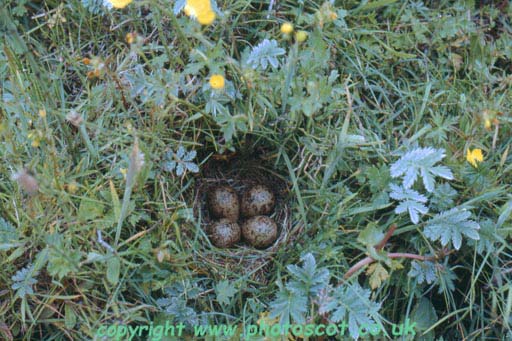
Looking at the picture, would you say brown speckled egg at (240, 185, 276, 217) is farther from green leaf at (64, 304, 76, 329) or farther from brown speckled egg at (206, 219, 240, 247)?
green leaf at (64, 304, 76, 329)

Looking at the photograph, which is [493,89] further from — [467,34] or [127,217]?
[127,217]

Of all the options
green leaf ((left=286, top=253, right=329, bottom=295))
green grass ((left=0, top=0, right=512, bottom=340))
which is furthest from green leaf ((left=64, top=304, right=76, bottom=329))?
green leaf ((left=286, top=253, right=329, bottom=295))

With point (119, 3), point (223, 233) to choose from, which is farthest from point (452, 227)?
point (119, 3)

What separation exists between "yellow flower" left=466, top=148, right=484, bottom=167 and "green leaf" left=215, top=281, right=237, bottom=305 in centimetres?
113

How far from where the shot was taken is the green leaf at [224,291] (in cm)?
236

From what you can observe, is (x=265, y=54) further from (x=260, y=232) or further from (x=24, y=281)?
(x=24, y=281)

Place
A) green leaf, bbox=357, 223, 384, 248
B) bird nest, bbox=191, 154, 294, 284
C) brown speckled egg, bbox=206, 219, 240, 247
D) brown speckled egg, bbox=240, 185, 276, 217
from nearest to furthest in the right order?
1. green leaf, bbox=357, 223, 384, 248
2. bird nest, bbox=191, 154, 294, 284
3. brown speckled egg, bbox=206, 219, 240, 247
4. brown speckled egg, bbox=240, 185, 276, 217

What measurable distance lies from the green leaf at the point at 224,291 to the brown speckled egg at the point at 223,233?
0.35 metres

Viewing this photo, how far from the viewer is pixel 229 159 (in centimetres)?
288

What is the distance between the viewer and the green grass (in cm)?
230

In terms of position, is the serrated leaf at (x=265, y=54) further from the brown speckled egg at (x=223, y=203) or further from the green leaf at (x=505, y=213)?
the green leaf at (x=505, y=213)

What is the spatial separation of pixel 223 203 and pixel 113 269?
2.44 feet

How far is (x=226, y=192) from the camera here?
9.35ft

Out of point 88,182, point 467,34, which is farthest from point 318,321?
point 467,34
